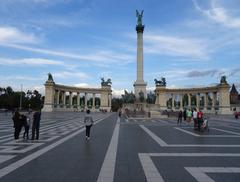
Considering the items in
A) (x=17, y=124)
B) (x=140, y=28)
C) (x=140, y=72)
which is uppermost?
(x=140, y=28)

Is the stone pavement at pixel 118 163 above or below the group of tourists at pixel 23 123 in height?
below

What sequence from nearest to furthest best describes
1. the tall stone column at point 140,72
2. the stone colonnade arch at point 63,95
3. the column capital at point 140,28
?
1. the tall stone column at point 140,72
2. the column capital at point 140,28
3. the stone colonnade arch at point 63,95

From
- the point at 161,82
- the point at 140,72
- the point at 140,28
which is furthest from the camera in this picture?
the point at 161,82

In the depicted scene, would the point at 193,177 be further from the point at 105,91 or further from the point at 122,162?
the point at 105,91

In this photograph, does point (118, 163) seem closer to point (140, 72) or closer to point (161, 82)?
point (140, 72)

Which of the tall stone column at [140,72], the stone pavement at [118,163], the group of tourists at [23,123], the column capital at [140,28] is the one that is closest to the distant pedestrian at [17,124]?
the group of tourists at [23,123]

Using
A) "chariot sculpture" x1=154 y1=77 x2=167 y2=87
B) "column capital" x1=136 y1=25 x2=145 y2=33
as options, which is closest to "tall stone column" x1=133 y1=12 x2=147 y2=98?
"column capital" x1=136 y1=25 x2=145 y2=33

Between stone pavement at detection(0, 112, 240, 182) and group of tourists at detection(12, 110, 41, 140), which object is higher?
group of tourists at detection(12, 110, 41, 140)

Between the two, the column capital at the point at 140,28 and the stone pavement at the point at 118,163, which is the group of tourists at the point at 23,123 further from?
the column capital at the point at 140,28

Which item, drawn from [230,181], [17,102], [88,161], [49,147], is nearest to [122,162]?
[88,161]

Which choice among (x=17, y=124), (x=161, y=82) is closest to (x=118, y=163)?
(x=17, y=124)

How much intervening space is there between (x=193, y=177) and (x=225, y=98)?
109986mm

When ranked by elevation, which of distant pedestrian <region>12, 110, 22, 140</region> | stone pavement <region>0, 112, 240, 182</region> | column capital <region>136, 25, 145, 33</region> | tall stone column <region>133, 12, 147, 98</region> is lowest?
stone pavement <region>0, 112, 240, 182</region>

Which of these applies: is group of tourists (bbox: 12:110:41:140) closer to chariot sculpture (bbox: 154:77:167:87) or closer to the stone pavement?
the stone pavement
